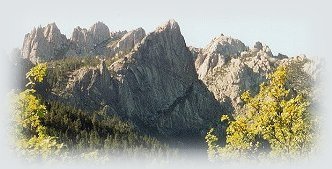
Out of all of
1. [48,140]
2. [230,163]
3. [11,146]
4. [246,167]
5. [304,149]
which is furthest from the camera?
[230,163]

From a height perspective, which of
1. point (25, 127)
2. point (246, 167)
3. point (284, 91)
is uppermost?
point (284, 91)

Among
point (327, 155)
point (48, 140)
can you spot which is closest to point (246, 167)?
point (327, 155)

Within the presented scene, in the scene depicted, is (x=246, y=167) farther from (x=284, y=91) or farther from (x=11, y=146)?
(x=11, y=146)

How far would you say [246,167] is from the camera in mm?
29438

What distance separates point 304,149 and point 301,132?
1176 millimetres

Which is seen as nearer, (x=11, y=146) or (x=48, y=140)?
(x=48, y=140)

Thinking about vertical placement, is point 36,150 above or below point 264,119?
below

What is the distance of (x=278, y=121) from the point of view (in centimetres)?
2447

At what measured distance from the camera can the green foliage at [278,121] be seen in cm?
2439

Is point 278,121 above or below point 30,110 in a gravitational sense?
below

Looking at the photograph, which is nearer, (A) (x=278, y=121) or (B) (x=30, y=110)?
(A) (x=278, y=121)

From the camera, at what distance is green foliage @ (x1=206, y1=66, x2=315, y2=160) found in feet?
80.0

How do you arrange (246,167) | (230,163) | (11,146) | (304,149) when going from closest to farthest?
(11,146) < (304,149) < (246,167) < (230,163)

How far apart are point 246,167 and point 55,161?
38.8 ft
